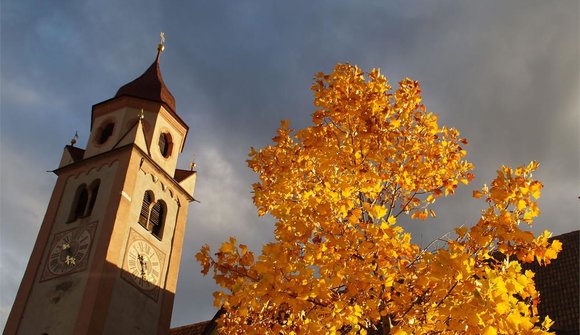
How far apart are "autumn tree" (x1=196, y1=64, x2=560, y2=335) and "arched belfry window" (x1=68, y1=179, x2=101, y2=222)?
54.1 feet

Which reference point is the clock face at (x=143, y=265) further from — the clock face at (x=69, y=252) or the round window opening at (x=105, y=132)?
the round window opening at (x=105, y=132)

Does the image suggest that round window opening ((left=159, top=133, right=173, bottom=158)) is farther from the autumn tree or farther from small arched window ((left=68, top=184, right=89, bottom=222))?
the autumn tree

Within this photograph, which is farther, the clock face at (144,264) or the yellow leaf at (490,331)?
the clock face at (144,264)

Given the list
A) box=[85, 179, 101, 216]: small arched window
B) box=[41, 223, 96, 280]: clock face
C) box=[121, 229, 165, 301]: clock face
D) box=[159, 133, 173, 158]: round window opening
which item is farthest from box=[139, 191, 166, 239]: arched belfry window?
box=[159, 133, 173, 158]: round window opening

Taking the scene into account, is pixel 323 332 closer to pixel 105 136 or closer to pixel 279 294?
pixel 279 294

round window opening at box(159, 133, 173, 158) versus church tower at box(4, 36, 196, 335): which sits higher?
round window opening at box(159, 133, 173, 158)

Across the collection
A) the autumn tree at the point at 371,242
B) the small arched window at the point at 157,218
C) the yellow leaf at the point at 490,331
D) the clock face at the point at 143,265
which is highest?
A: the small arched window at the point at 157,218

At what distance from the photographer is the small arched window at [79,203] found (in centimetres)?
2330

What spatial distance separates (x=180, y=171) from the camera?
27688mm

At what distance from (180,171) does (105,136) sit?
405 cm

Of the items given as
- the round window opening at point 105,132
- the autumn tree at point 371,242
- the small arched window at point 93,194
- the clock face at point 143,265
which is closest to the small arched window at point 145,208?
the clock face at point 143,265

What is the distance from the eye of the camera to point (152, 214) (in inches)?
948

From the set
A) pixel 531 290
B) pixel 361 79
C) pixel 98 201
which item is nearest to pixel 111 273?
pixel 98 201

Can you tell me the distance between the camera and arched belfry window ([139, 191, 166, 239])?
76.9 ft
